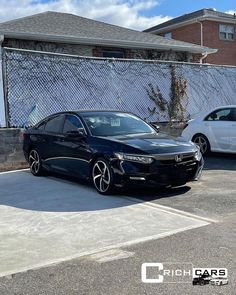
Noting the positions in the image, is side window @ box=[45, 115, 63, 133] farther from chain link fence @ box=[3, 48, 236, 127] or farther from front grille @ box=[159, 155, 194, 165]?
front grille @ box=[159, 155, 194, 165]

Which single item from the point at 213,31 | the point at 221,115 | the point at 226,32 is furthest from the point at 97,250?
the point at 226,32

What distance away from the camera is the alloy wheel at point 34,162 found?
34.1 ft

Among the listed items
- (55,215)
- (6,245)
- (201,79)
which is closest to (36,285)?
(6,245)

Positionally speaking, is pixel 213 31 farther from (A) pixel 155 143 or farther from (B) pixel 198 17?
(A) pixel 155 143

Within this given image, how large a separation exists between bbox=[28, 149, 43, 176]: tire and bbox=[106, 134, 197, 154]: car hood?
2.45m

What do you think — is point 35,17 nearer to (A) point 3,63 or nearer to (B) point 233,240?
(A) point 3,63

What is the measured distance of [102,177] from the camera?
324 inches

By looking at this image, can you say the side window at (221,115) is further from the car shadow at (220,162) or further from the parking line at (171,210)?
the parking line at (171,210)

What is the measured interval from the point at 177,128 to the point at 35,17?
8.23m

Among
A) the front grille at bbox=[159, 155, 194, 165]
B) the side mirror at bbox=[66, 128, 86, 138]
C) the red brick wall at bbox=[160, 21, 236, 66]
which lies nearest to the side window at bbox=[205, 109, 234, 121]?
the front grille at bbox=[159, 155, 194, 165]

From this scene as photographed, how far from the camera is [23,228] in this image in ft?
21.0

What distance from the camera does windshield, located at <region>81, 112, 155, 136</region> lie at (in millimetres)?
8891

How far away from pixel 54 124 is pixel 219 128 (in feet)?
15.0

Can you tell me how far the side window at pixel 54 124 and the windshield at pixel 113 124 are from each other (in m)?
0.75
